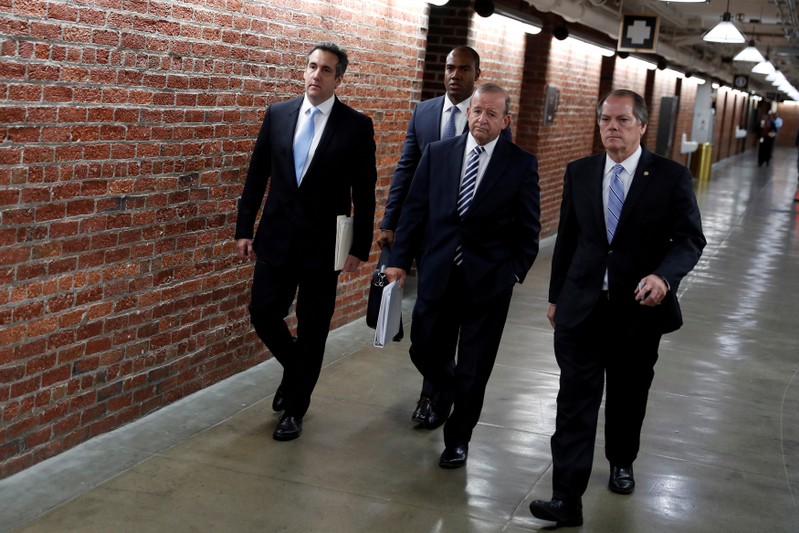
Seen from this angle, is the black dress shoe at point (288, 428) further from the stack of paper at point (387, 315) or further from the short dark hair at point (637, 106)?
the short dark hair at point (637, 106)

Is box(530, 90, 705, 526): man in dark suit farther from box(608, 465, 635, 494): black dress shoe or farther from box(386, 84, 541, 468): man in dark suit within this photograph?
box(608, 465, 635, 494): black dress shoe

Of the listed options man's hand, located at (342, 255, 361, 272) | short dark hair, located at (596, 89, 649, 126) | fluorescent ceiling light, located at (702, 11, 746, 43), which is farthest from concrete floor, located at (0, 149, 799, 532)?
fluorescent ceiling light, located at (702, 11, 746, 43)

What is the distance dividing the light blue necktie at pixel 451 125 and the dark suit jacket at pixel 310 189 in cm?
48

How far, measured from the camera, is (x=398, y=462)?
480cm

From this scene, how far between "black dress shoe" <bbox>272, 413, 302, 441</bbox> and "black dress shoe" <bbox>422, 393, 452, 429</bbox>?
0.69 m

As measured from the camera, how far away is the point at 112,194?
4.60 metres

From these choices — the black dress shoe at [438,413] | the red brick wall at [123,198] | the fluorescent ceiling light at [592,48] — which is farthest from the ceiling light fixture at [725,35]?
the black dress shoe at [438,413]

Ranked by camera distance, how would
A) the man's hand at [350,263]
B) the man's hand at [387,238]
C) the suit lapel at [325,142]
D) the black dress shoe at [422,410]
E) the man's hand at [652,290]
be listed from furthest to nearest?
the black dress shoe at [422,410], the man's hand at [387,238], the man's hand at [350,263], the suit lapel at [325,142], the man's hand at [652,290]

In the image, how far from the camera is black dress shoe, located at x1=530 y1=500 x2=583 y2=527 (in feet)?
13.7

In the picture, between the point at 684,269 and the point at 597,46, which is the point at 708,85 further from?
the point at 684,269

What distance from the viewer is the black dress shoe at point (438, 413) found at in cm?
527

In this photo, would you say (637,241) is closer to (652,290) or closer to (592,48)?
(652,290)

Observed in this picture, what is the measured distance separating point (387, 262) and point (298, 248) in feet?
1.43

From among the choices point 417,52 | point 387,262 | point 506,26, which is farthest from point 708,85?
A: point 387,262
